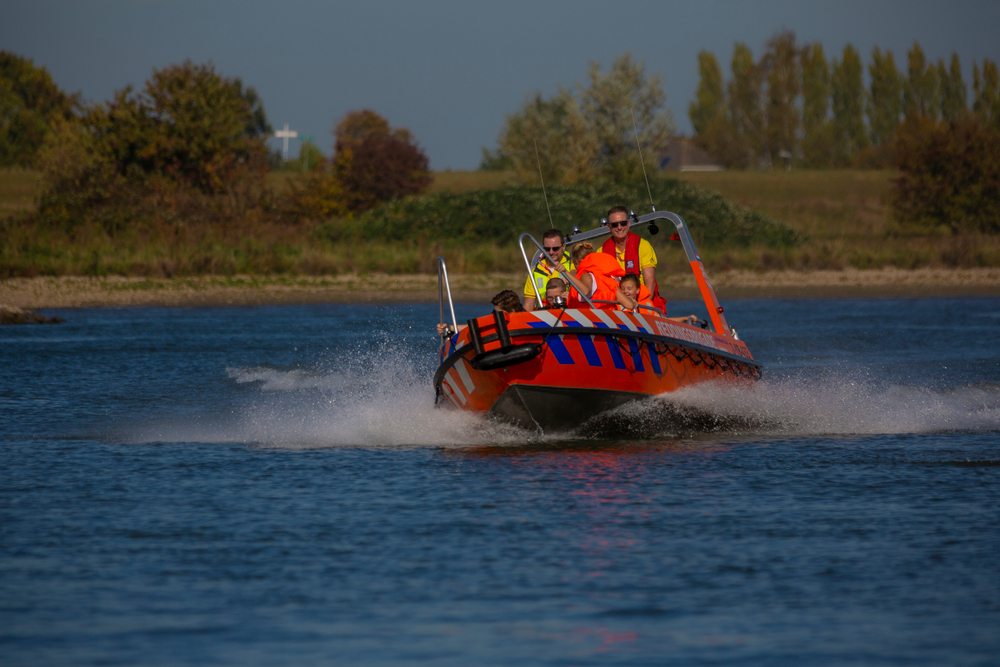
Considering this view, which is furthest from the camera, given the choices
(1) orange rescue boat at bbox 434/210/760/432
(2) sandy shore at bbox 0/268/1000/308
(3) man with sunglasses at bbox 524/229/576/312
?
(2) sandy shore at bbox 0/268/1000/308

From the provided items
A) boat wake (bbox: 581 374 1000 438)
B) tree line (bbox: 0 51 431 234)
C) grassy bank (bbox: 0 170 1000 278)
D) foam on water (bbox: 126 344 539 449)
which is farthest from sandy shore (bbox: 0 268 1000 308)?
boat wake (bbox: 581 374 1000 438)

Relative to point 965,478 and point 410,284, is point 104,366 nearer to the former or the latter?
point 965,478

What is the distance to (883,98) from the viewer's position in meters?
93.4

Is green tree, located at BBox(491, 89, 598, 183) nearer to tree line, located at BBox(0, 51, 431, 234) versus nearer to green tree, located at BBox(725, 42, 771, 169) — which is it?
tree line, located at BBox(0, 51, 431, 234)

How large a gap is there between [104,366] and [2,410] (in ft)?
13.2

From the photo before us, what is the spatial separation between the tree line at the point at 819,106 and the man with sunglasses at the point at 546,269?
80821 millimetres

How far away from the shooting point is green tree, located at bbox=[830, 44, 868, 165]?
9250 centimetres

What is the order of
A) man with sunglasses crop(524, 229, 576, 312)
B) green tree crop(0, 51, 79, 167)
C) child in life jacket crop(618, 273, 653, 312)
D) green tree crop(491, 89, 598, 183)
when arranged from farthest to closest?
1. green tree crop(0, 51, 79, 167)
2. green tree crop(491, 89, 598, 183)
3. man with sunglasses crop(524, 229, 576, 312)
4. child in life jacket crop(618, 273, 653, 312)

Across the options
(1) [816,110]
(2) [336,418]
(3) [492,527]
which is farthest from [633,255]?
(1) [816,110]

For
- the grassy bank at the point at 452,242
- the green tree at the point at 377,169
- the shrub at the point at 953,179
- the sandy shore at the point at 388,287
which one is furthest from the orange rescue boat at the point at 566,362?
the green tree at the point at 377,169

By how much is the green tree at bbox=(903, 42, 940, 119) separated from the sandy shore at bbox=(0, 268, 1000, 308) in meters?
61.6

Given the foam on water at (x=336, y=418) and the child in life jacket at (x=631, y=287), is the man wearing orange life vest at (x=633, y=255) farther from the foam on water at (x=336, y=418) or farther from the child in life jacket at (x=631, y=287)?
the foam on water at (x=336, y=418)

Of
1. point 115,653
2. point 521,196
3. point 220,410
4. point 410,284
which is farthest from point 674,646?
point 521,196

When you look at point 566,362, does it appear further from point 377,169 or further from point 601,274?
point 377,169
